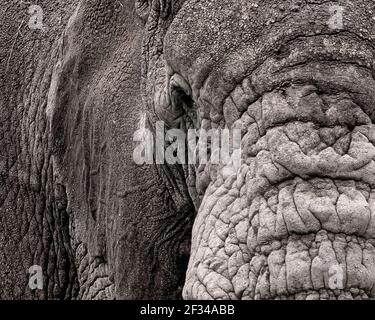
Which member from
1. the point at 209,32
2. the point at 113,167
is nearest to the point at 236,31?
the point at 209,32

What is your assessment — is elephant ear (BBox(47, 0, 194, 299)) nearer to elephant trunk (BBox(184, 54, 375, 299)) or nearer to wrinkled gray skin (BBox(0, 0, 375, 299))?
wrinkled gray skin (BBox(0, 0, 375, 299))

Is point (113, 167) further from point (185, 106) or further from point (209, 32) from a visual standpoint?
point (209, 32)

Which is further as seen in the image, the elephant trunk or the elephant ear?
the elephant ear

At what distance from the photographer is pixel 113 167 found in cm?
352

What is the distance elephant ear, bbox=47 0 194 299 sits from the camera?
135 inches

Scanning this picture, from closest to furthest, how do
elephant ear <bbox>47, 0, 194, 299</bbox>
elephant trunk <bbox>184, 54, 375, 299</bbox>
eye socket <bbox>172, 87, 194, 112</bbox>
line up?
elephant trunk <bbox>184, 54, 375, 299</bbox> → eye socket <bbox>172, 87, 194, 112</bbox> → elephant ear <bbox>47, 0, 194, 299</bbox>

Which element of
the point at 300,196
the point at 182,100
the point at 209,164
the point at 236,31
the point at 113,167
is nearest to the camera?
the point at 300,196

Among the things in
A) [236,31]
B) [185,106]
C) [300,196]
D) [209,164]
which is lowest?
[300,196]

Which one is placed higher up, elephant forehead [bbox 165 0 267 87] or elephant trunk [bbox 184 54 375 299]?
elephant forehead [bbox 165 0 267 87]

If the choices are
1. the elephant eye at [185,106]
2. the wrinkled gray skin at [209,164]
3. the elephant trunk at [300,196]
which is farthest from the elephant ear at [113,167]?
the elephant trunk at [300,196]

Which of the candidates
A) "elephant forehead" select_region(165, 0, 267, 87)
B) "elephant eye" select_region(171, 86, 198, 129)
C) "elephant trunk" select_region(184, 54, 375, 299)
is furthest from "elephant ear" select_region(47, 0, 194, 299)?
"elephant trunk" select_region(184, 54, 375, 299)

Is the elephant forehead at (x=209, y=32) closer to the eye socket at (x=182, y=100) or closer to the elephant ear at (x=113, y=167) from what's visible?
the eye socket at (x=182, y=100)

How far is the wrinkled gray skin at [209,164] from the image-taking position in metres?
2.55

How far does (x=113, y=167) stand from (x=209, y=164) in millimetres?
659
